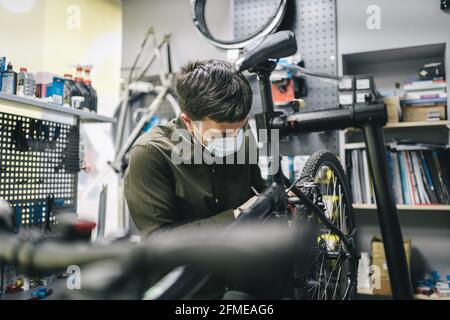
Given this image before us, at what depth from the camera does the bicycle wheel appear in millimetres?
929

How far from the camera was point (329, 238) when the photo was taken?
109 centimetres

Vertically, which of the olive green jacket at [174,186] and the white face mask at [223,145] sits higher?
the white face mask at [223,145]

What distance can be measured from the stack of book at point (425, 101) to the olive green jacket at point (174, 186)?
1290mm

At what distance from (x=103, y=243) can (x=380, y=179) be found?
83cm

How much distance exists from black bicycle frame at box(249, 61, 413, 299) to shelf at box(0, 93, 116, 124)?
1096mm

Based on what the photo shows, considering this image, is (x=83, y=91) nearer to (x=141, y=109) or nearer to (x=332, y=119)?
(x=141, y=109)

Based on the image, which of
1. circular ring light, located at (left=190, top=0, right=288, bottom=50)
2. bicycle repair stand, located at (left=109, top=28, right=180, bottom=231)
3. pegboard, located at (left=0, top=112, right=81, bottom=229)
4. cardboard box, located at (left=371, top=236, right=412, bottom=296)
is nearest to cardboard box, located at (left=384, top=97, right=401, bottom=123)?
cardboard box, located at (left=371, top=236, right=412, bottom=296)

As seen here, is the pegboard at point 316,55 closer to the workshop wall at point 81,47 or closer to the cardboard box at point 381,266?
the cardboard box at point 381,266

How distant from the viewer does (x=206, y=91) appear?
934mm

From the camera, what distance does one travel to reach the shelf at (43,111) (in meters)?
1.47

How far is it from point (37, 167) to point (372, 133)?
4.85 ft

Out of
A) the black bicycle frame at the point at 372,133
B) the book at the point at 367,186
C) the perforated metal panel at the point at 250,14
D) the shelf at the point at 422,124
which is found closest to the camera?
the black bicycle frame at the point at 372,133

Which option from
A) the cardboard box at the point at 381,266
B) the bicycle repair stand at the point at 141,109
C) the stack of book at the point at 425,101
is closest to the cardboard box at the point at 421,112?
the stack of book at the point at 425,101
